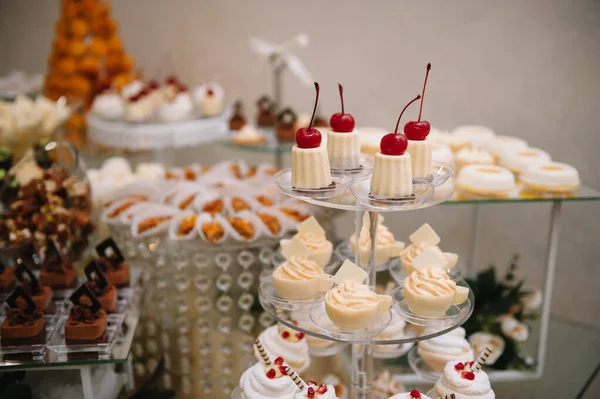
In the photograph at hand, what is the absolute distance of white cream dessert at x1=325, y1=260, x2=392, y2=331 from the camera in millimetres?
1653

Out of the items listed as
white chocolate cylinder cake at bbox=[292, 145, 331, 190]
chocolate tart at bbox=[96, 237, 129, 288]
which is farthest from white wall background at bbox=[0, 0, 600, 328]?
chocolate tart at bbox=[96, 237, 129, 288]

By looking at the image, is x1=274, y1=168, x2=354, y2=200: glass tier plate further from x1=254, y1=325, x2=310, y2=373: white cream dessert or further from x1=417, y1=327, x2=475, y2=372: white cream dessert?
x1=417, y1=327, x2=475, y2=372: white cream dessert

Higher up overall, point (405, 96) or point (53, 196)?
point (405, 96)

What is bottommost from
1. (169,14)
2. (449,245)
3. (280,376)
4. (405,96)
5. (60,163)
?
(280,376)

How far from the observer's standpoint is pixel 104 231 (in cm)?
294

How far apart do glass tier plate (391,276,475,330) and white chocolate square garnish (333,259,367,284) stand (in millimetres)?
156

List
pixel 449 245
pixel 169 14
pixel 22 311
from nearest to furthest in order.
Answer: pixel 22 311, pixel 449 245, pixel 169 14

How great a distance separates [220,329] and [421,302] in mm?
1156

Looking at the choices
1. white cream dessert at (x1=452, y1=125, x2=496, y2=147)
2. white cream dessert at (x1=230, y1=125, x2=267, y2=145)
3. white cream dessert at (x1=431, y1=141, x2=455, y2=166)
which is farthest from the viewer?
white cream dessert at (x1=230, y1=125, x2=267, y2=145)

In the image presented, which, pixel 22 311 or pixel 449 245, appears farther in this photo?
pixel 449 245

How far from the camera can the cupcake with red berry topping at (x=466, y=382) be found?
1755 millimetres

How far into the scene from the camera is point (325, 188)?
175cm

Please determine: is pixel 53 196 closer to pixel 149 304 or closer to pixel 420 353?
pixel 149 304

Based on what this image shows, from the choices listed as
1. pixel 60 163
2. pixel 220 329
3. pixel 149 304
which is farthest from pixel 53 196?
pixel 220 329
